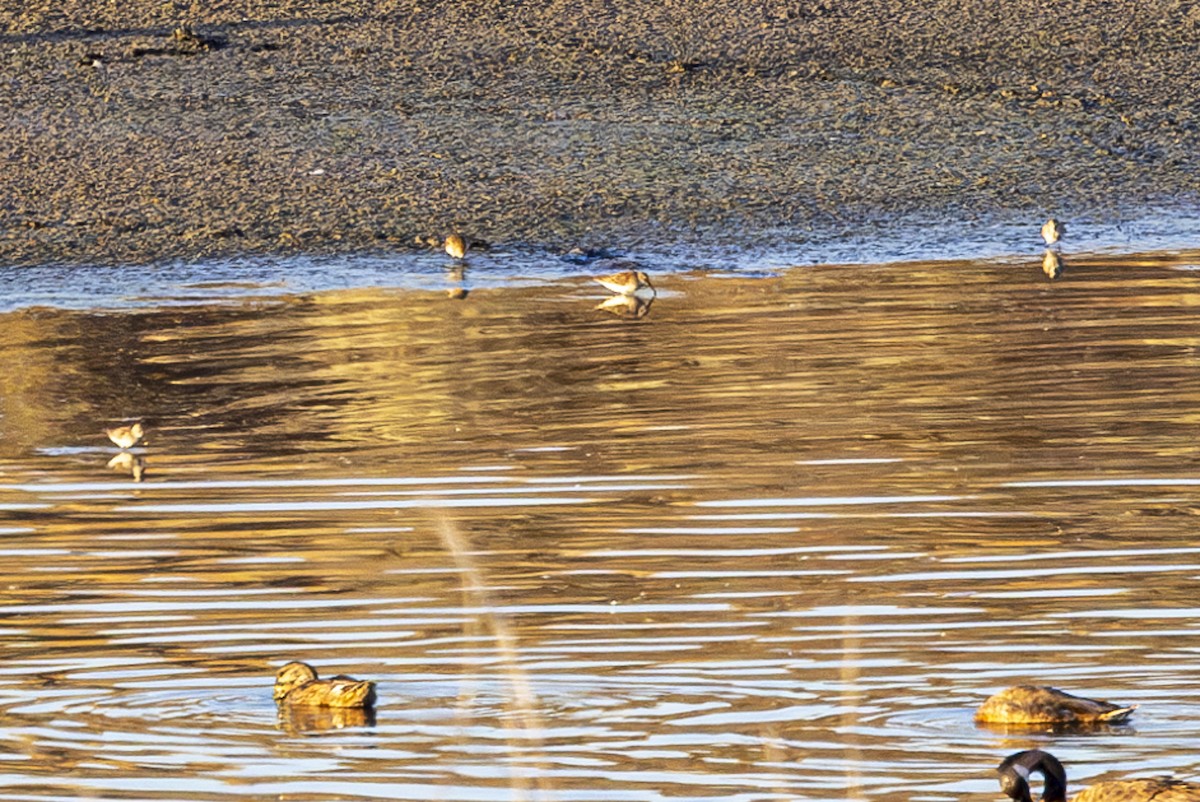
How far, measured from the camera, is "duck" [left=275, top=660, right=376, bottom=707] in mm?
5701

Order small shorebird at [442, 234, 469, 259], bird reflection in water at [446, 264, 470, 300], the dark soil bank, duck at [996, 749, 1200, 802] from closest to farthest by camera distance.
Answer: duck at [996, 749, 1200, 802]
bird reflection in water at [446, 264, 470, 300]
small shorebird at [442, 234, 469, 259]
the dark soil bank

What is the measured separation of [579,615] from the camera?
653 cm

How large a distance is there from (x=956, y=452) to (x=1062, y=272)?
4210 mm

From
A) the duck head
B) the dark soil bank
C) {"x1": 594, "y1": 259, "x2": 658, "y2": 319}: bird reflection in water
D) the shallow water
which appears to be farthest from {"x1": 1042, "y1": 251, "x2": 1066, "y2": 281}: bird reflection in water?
the duck head

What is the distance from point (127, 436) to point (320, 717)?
11.6 feet

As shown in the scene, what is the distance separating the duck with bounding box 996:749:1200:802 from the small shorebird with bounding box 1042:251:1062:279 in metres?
7.54

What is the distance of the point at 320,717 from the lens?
5648mm

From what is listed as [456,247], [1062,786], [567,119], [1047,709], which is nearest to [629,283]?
[456,247]

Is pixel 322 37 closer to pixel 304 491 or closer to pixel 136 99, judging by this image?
pixel 136 99

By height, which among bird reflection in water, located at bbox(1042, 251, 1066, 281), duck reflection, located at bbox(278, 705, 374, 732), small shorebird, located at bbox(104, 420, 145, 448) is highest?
bird reflection in water, located at bbox(1042, 251, 1066, 281)

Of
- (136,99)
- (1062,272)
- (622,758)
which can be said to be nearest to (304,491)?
(622,758)

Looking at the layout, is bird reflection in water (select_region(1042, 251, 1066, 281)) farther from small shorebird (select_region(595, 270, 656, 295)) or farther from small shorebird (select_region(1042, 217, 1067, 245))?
small shorebird (select_region(595, 270, 656, 295))

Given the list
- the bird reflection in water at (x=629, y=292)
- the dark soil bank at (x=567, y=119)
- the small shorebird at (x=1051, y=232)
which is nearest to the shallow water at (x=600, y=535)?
the bird reflection in water at (x=629, y=292)

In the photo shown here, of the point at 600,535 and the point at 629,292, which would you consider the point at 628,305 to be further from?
the point at 600,535
